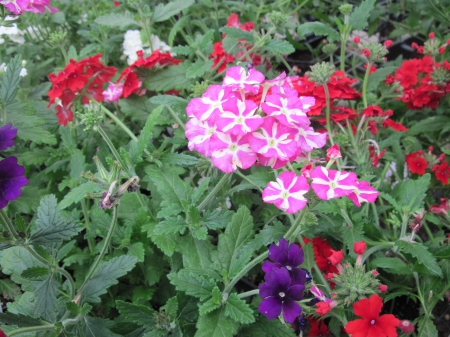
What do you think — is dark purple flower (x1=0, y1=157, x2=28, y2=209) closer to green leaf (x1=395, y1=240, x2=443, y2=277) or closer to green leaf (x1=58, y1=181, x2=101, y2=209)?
green leaf (x1=58, y1=181, x2=101, y2=209)

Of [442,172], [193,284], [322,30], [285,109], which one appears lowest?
[442,172]

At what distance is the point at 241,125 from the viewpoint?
1.06m

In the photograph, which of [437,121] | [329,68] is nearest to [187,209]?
[329,68]

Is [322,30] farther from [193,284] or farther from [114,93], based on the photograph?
[193,284]

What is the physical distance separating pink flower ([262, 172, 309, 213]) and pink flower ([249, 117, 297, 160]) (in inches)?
2.7

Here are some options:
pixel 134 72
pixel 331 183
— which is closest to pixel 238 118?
pixel 331 183

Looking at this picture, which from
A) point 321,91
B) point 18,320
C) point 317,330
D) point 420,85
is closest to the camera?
point 18,320

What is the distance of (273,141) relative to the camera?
108cm

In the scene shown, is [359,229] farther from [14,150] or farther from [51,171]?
[14,150]

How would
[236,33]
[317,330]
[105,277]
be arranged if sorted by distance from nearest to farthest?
[105,277], [317,330], [236,33]

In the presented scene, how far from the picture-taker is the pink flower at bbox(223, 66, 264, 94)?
1169mm

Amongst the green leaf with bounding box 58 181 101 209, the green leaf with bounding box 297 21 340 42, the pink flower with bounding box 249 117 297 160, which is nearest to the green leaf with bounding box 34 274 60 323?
the green leaf with bounding box 58 181 101 209

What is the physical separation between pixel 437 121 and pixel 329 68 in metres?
0.90

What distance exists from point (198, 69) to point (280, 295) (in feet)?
3.96
